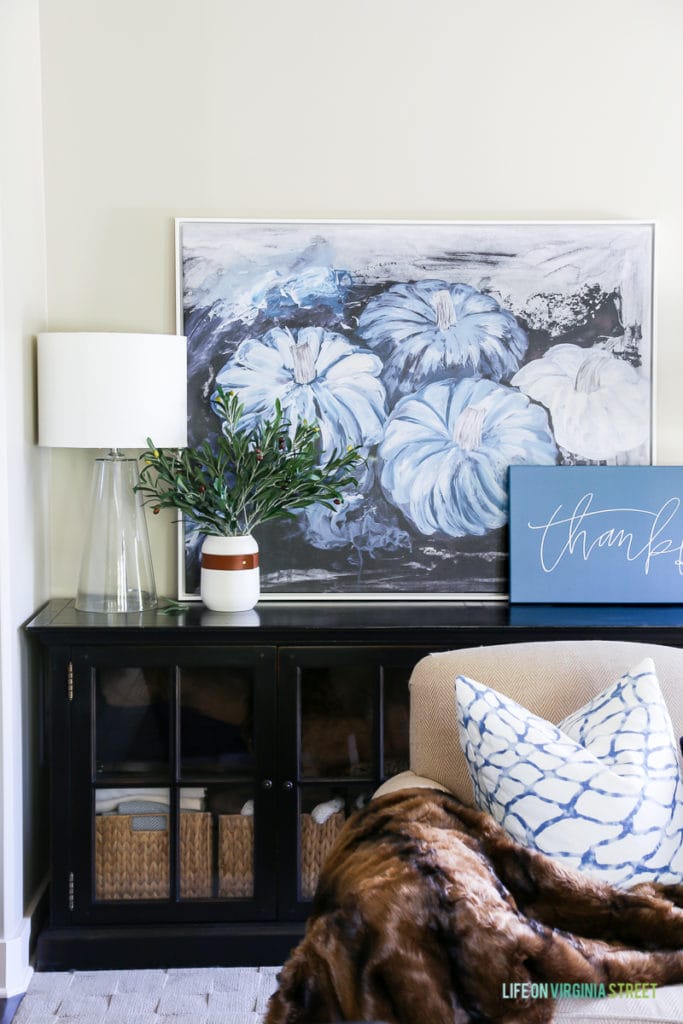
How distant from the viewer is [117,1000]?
7.91ft

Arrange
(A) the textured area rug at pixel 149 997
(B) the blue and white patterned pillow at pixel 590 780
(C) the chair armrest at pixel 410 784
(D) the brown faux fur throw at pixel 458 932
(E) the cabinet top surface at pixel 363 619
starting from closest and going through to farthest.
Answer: (D) the brown faux fur throw at pixel 458 932 → (B) the blue and white patterned pillow at pixel 590 780 → (C) the chair armrest at pixel 410 784 → (A) the textured area rug at pixel 149 997 → (E) the cabinet top surface at pixel 363 619

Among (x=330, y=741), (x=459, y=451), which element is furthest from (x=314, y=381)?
(x=330, y=741)

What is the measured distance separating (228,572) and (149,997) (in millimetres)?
1017

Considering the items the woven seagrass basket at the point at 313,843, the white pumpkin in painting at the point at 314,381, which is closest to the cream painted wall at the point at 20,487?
the white pumpkin in painting at the point at 314,381

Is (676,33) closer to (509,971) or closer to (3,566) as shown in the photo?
(3,566)

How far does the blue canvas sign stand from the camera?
9.37ft

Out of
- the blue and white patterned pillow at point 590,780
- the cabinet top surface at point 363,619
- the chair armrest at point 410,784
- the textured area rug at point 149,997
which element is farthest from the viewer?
the cabinet top surface at point 363,619

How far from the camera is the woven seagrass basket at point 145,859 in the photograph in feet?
8.41

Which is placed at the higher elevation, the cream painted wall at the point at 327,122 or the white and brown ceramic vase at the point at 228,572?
the cream painted wall at the point at 327,122

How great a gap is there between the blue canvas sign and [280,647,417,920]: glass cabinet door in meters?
0.51

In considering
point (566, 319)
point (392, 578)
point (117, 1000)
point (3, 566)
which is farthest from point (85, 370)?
point (117, 1000)

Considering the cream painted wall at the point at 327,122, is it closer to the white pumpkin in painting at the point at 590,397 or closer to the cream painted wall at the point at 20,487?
the cream painted wall at the point at 20,487

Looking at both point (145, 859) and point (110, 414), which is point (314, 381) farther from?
point (145, 859)

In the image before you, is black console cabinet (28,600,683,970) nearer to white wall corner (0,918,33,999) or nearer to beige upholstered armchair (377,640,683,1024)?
white wall corner (0,918,33,999)
